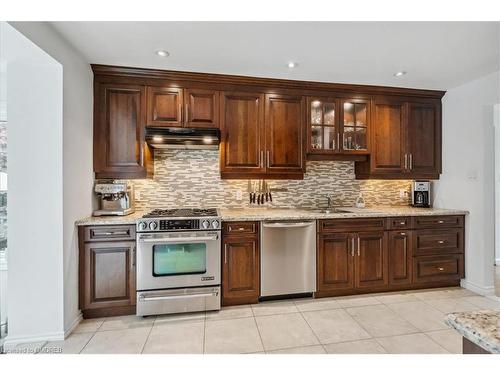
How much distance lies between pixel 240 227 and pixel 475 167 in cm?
282

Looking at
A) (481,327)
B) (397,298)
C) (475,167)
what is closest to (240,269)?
(397,298)

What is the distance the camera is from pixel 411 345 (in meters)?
2.02

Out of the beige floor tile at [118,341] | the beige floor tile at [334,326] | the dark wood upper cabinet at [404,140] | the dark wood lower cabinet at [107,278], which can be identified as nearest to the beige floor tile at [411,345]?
the beige floor tile at [334,326]

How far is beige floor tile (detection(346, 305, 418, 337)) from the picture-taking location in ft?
7.24

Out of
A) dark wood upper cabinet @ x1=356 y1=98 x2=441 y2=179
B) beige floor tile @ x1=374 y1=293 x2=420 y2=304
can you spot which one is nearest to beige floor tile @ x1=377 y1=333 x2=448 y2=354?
beige floor tile @ x1=374 y1=293 x2=420 y2=304

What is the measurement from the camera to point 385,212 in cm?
297

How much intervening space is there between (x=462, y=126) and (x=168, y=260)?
372cm

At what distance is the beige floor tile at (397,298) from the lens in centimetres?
277

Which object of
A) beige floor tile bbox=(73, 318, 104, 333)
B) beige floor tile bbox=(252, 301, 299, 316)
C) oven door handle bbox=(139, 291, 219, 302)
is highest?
oven door handle bbox=(139, 291, 219, 302)

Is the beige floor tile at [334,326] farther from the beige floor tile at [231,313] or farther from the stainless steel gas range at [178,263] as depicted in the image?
the stainless steel gas range at [178,263]

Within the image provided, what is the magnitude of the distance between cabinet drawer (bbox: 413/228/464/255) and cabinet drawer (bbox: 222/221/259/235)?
1.93 metres

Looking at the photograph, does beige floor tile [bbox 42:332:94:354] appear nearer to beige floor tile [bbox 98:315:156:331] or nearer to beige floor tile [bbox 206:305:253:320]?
beige floor tile [bbox 98:315:156:331]

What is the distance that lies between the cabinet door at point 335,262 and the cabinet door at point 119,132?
84.5 inches

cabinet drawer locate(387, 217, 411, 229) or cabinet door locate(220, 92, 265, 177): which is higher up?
cabinet door locate(220, 92, 265, 177)
